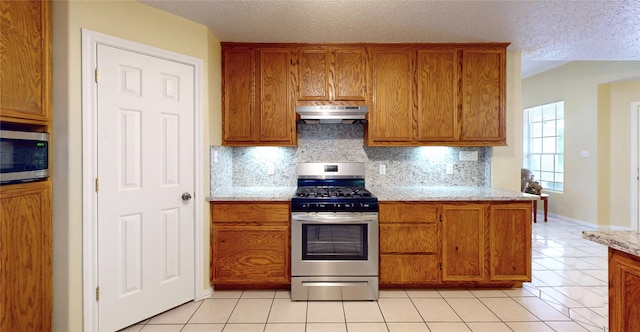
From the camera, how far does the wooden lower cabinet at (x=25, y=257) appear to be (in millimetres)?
1625

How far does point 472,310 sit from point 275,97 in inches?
99.7

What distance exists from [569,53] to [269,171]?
3.45m

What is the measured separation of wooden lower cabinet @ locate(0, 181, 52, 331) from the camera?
5.33 ft

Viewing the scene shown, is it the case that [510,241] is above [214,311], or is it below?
above

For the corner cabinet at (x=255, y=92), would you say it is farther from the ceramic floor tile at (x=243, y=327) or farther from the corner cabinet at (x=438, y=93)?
the ceramic floor tile at (x=243, y=327)

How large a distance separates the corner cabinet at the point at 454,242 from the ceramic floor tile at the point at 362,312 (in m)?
0.27

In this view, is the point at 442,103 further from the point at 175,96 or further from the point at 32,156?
the point at 32,156

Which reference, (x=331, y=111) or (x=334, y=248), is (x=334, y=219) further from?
(x=331, y=111)

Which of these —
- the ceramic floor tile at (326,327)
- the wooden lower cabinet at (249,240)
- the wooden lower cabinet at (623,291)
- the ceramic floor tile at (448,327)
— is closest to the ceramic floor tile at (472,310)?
the ceramic floor tile at (448,327)

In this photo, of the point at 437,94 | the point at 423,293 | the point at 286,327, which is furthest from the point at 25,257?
the point at 437,94

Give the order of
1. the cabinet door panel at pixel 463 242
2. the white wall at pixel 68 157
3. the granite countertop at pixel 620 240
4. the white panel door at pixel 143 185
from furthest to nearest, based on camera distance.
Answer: the cabinet door panel at pixel 463 242
the white panel door at pixel 143 185
the white wall at pixel 68 157
the granite countertop at pixel 620 240

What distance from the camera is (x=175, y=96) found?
2.43 metres

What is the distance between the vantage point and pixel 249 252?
270 centimetres

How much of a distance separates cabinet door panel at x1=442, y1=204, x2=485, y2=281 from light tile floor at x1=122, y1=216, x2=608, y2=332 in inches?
7.7
